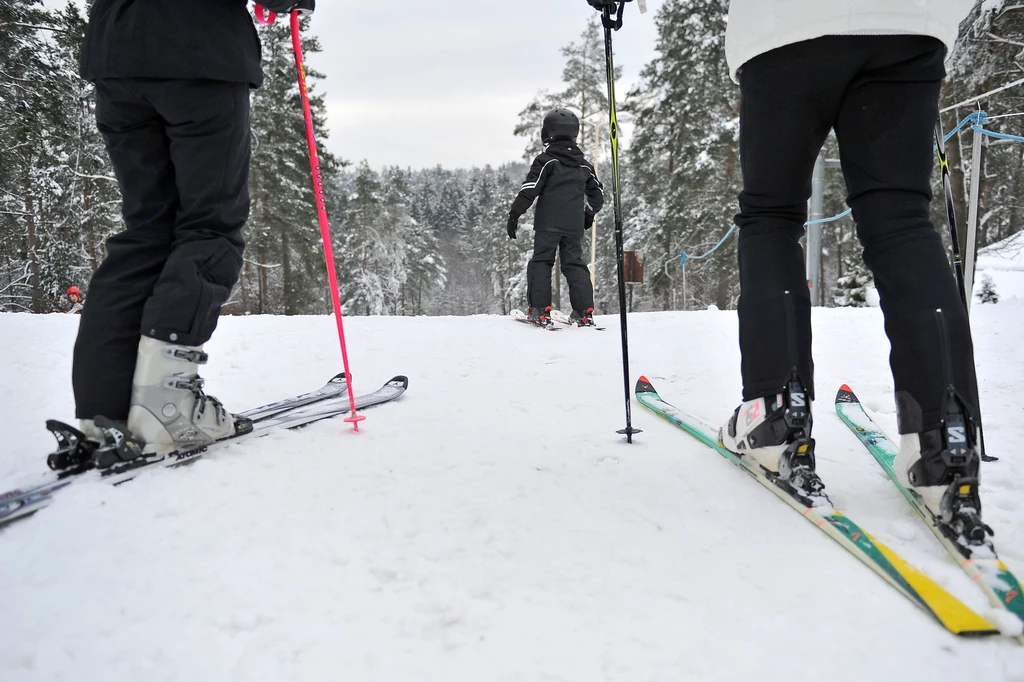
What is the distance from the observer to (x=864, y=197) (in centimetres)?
166


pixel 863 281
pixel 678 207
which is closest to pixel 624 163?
pixel 678 207

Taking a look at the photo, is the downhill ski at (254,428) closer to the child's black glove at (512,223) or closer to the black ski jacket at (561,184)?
the child's black glove at (512,223)

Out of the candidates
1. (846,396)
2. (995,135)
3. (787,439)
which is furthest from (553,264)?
(787,439)

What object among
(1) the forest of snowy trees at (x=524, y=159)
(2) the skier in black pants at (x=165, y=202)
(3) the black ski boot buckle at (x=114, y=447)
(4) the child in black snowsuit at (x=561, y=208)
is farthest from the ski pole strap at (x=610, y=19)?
(1) the forest of snowy trees at (x=524, y=159)

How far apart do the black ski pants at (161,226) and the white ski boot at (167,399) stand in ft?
0.15

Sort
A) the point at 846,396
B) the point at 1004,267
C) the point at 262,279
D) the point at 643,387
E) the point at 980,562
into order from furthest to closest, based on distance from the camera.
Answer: the point at 262,279
the point at 1004,267
the point at 643,387
the point at 846,396
the point at 980,562

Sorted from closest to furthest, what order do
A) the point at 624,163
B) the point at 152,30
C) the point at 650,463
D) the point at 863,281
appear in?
the point at 152,30, the point at 650,463, the point at 863,281, the point at 624,163

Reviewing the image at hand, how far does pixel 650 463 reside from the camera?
1971 millimetres

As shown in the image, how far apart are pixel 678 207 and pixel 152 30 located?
23783 millimetres

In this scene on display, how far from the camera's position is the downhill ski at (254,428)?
5.06 ft

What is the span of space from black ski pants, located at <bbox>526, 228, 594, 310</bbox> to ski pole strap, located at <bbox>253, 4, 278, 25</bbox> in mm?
4057

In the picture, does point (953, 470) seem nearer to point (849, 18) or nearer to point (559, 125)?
point (849, 18)

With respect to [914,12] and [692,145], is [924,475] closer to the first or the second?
[914,12]

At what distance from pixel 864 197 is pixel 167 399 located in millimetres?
2245
